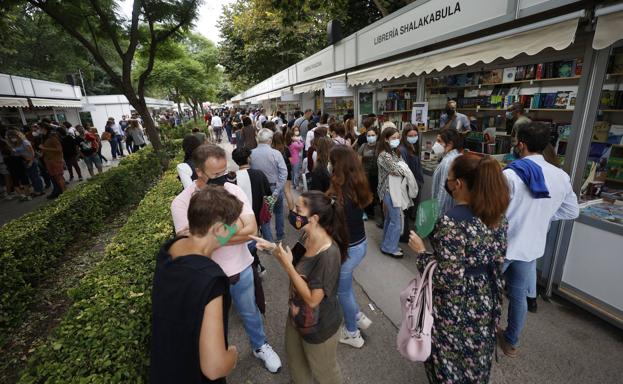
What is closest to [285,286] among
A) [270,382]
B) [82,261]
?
[270,382]

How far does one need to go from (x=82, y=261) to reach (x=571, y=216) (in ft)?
22.0

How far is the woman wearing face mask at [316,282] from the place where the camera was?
5.74 ft

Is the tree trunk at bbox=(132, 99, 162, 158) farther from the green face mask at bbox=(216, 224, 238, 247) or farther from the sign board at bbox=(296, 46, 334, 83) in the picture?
the green face mask at bbox=(216, 224, 238, 247)

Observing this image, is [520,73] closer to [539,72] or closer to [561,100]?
[539,72]

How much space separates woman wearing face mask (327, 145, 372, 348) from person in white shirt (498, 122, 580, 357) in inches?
48.5

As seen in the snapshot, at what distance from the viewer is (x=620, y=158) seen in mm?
4309

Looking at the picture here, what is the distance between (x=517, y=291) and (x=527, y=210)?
27.5 inches

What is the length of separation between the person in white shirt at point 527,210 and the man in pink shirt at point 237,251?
2148mm

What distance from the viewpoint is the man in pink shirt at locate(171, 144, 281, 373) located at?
217 centimetres

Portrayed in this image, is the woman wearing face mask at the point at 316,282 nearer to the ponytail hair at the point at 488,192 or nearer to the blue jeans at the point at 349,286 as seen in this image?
the blue jeans at the point at 349,286

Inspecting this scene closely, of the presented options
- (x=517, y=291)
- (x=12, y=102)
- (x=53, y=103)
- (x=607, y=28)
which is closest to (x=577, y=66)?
(x=607, y=28)

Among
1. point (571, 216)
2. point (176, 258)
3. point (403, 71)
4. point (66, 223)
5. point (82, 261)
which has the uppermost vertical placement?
point (403, 71)

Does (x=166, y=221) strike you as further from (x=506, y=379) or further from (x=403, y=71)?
(x=403, y=71)

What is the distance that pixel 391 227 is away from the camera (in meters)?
4.27
